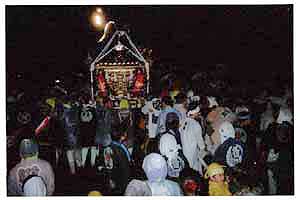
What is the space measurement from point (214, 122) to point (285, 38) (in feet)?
2.18

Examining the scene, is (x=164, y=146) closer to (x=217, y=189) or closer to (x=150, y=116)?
(x=150, y=116)

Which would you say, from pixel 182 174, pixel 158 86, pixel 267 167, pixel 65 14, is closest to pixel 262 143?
pixel 267 167

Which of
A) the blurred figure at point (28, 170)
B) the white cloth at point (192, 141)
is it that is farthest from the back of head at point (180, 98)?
the blurred figure at point (28, 170)

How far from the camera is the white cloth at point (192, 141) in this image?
3090 millimetres

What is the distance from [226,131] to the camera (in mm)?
3100

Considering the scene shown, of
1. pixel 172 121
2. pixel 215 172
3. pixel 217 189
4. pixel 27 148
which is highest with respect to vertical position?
Result: pixel 172 121

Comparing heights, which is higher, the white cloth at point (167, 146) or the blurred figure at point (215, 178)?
the white cloth at point (167, 146)

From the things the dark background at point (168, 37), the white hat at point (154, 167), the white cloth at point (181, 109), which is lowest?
the white hat at point (154, 167)

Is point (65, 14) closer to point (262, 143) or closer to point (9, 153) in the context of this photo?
point (9, 153)

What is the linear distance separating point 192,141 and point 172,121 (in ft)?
0.57

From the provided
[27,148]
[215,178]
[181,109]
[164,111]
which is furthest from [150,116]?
[27,148]

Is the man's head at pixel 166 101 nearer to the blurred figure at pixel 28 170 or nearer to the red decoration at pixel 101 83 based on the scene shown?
the red decoration at pixel 101 83

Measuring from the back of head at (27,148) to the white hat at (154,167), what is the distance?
0.67m

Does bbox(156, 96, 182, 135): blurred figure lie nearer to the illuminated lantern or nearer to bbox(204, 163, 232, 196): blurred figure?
the illuminated lantern
